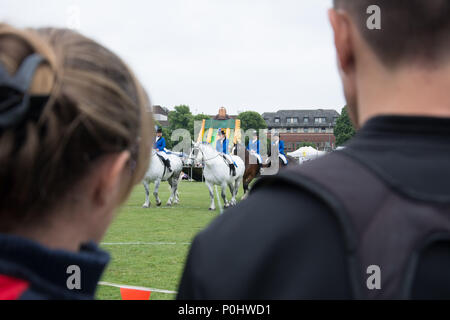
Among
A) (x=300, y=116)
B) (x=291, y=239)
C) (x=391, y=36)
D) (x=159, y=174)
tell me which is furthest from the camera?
Result: (x=300, y=116)

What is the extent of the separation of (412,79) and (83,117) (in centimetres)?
77

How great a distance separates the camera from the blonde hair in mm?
1127

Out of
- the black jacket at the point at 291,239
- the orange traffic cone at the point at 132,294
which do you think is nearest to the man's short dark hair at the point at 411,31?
the black jacket at the point at 291,239

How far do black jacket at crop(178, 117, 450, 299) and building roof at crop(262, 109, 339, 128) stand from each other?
130 metres

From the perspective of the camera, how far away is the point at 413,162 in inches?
39.4

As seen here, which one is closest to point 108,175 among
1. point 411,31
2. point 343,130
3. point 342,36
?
point 342,36

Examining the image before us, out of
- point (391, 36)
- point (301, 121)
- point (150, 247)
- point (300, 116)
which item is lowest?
point (301, 121)

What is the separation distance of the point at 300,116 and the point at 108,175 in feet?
440

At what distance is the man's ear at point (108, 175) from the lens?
1.26 metres

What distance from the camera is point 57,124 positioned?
1.14 meters

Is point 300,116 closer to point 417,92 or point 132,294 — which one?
point 132,294

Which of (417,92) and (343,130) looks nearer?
(417,92)

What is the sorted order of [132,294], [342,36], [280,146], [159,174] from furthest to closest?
[280,146], [159,174], [132,294], [342,36]
